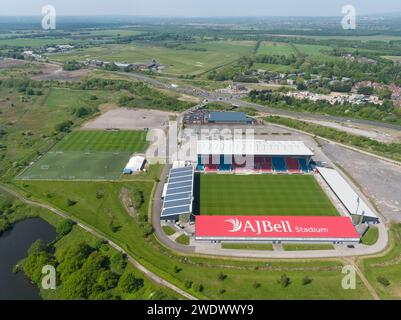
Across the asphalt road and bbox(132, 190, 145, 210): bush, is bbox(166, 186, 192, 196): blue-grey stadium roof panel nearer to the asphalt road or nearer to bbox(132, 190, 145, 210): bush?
bbox(132, 190, 145, 210): bush

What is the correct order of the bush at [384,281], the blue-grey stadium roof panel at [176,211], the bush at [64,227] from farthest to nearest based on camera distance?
the blue-grey stadium roof panel at [176,211]
the bush at [64,227]
the bush at [384,281]

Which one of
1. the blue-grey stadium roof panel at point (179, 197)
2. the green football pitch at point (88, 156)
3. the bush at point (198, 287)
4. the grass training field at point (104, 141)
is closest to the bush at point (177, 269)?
the bush at point (198, 287)

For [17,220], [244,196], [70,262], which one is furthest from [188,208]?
[17,220]

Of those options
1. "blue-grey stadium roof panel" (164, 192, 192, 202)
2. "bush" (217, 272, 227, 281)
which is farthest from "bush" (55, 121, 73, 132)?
"bush" (217, 272, 227, 281)

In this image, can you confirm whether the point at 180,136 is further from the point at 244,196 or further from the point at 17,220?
the point at 17,220

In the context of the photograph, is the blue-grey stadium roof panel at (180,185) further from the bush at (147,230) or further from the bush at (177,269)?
the bush at (177,269)

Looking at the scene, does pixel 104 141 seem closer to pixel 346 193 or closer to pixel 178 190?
pixel 178 190
